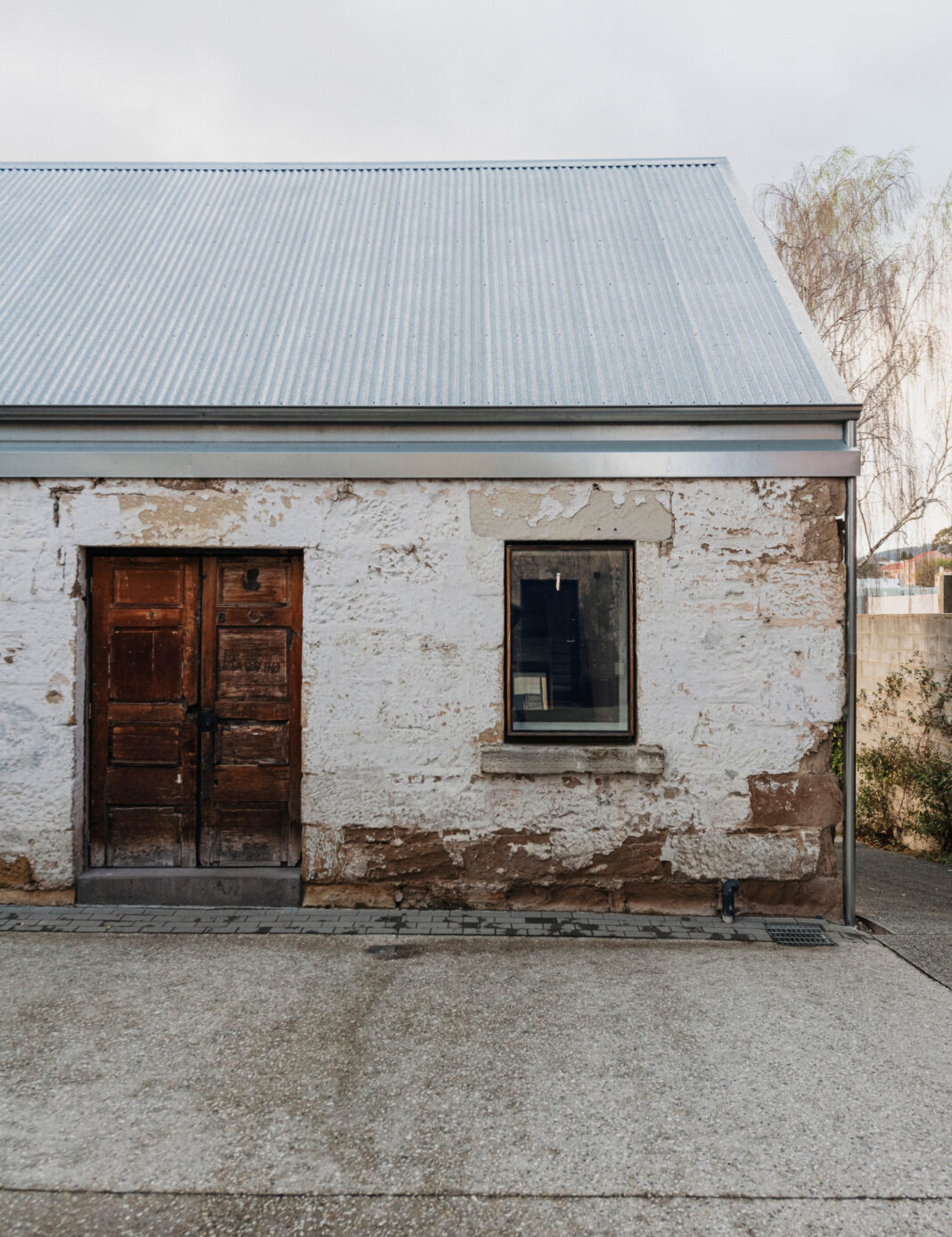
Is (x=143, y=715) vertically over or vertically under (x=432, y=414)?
under

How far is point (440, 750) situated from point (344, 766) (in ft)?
2.01

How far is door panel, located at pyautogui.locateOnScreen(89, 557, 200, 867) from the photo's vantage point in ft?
16.8

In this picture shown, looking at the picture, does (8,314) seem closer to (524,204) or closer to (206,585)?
(206,585)

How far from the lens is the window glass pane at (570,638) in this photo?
5.06 meters

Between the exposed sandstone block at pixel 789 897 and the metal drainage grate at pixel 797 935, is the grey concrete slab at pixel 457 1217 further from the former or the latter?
the exposed sandstone block at pixel 789 897

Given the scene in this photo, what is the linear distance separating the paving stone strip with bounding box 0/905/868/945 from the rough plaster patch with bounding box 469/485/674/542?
2.36 meters

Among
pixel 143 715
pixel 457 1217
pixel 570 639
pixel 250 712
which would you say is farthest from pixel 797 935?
pixel 143 715

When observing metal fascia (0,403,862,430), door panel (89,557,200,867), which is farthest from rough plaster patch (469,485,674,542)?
door panel (89,557,200,867)

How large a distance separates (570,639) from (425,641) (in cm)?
94

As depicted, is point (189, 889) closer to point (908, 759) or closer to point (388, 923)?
point (388, 923)

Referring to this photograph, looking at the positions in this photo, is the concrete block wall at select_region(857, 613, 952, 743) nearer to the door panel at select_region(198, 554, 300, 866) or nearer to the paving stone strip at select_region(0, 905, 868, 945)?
the paving stone strip at select_region(0, 905, 868, 945)

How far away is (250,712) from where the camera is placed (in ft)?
16.9

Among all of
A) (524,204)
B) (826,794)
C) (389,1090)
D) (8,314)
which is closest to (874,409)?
(524,204)

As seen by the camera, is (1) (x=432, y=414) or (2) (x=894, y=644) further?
(2) (x=894, y=644)
